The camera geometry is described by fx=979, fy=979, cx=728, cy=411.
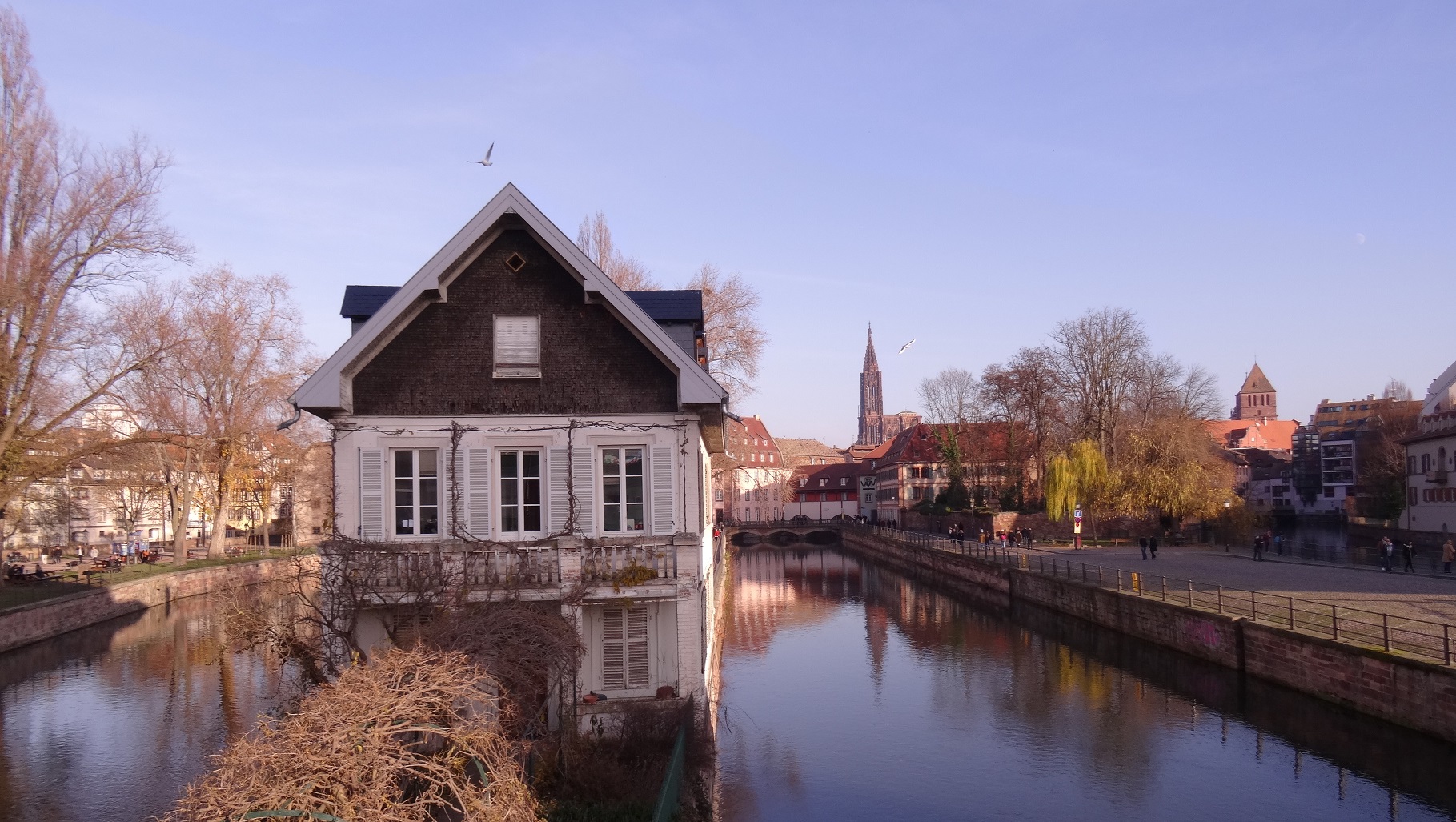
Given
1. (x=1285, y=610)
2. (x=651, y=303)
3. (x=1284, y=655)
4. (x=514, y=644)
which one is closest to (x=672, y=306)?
(x=651, y=303)

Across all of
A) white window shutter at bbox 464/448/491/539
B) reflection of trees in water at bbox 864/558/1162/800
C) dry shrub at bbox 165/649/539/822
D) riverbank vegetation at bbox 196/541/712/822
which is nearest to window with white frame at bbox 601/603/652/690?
riverbank vegetation at bbox 196/541/712/822

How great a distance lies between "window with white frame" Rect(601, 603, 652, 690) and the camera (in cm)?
1497

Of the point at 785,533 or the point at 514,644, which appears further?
the point at 785,533

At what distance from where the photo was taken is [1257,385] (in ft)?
547

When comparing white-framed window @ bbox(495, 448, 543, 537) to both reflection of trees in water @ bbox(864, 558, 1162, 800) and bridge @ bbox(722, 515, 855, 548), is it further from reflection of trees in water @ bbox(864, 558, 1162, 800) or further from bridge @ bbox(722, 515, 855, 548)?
bridge @ bbox(722, 515, 855, 548)

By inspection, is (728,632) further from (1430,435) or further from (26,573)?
(1430,435)

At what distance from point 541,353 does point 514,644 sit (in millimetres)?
5479

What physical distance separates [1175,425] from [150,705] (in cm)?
A: 4886

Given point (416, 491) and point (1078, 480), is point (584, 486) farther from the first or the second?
point (1078, 480)

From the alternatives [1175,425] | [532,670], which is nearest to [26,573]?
[532,670]

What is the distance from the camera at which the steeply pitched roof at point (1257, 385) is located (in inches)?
6550

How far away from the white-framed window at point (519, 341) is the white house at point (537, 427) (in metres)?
0.02

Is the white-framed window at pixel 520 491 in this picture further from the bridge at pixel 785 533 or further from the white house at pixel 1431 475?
the bridge at pixel 785 533

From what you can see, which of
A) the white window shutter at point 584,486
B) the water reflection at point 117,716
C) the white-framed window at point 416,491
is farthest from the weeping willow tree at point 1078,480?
the white-framed window at point 416,491
